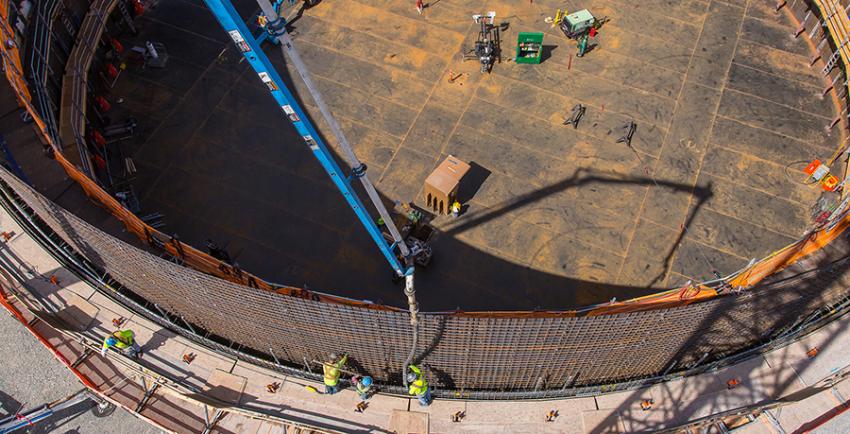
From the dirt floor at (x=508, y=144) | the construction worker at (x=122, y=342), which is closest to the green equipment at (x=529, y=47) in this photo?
the dirt floor at (x=508, y=144)

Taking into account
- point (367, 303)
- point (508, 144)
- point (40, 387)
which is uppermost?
point (40, 387)

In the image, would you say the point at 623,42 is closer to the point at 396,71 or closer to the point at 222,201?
the point at 396,71

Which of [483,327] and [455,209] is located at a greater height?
[483,327]

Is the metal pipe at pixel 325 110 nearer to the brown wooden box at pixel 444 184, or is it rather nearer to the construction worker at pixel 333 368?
the construction worker at pixel 333 368

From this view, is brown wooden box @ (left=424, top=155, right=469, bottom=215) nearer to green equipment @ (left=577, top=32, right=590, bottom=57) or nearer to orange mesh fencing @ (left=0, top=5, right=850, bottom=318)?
orange mesh fencing @ (left=0, top=5, right=850, bottom=318)

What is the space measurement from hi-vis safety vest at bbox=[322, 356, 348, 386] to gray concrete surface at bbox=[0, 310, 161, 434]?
7647mm

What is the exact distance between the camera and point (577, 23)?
100 feet

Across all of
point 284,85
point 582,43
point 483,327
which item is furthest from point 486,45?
point 483,327

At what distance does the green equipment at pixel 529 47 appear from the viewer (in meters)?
29.2

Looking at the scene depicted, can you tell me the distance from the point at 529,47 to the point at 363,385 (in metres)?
19.0

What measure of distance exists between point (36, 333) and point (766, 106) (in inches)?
1259

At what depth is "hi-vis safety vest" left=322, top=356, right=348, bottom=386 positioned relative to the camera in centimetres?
1792

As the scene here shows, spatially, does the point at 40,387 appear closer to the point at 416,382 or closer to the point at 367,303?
the point at 367,303

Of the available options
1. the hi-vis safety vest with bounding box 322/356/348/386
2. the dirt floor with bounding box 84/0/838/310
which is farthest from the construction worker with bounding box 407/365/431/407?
the dirt floor with bounding box 84/0/838/310
